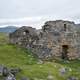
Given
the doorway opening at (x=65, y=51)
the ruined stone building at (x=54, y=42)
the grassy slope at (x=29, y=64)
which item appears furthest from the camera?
the doorway opening at (x=65, y=51)

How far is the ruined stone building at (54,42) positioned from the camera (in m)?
61.2

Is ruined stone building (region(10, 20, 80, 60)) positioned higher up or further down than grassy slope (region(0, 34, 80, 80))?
higher up

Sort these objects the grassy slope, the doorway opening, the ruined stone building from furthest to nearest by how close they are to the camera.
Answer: the doorway opening → the ruined stone building → the grassy slope

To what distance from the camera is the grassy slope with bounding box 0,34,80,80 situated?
44.5 meters

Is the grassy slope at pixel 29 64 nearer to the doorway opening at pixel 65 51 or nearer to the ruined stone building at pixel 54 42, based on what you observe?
the ruined stone building at pixel 54 42

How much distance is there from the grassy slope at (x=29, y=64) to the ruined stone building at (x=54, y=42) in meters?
2.26

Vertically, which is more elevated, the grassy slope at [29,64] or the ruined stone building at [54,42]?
the ruined stone building at [54,42]

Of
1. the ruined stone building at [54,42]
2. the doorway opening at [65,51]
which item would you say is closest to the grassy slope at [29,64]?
the ruined stone building at [54,42]

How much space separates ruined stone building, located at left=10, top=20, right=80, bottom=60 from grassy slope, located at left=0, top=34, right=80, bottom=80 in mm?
2262

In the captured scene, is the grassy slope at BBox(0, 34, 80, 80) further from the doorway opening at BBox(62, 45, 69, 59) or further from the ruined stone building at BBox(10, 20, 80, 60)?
the doorway opening at BBox(62, 45, 69, 59)

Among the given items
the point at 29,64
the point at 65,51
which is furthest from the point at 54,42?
the point at 29,64

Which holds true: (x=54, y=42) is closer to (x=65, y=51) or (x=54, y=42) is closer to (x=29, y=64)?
(x=65, y=51)

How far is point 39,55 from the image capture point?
5997 cm

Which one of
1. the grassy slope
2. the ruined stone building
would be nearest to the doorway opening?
the ruined stone building
